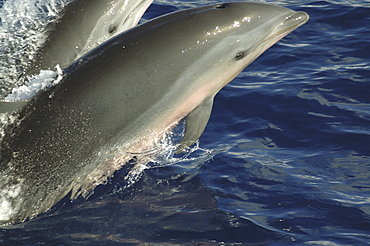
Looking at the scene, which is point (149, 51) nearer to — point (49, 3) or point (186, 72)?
point (186, 72)

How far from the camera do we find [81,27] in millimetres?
8664

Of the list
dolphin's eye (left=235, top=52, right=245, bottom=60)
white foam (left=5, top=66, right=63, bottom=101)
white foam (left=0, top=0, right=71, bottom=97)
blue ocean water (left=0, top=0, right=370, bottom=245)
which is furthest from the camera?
white foam (left=0, top=0, right=71, bottom=97)

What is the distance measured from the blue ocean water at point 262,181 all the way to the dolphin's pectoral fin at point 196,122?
0.68 metres

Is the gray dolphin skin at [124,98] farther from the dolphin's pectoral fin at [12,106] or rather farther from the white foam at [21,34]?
the white foam at [21,34]

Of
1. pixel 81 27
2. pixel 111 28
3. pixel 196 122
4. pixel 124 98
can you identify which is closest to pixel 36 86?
pixel 124 98

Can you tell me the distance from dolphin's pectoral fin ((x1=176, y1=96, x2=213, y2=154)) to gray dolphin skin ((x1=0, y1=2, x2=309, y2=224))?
A: 1 cm

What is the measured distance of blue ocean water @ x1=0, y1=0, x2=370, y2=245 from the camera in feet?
21.2

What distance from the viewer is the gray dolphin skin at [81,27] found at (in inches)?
326

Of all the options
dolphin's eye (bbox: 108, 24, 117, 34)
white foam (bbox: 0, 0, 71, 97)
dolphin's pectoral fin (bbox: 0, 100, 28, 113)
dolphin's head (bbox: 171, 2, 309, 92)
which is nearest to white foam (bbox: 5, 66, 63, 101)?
dolphin's pectoral fin (bbox: 0, 100, 28, 113)

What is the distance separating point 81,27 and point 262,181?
3.34m

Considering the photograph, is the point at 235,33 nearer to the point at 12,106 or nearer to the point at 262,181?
the point at 262,181

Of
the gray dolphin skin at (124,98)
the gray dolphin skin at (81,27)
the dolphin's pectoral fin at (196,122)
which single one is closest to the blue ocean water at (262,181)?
the gray dolphin skin at (124,98)

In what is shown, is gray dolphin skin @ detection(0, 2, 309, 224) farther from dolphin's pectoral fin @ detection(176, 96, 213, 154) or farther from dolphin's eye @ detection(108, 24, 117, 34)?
dolphin's eye @ detection(108, 24, 117, 34)

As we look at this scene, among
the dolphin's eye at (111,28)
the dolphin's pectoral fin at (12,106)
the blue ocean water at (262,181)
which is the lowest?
the blue ocean water at (262,181)
